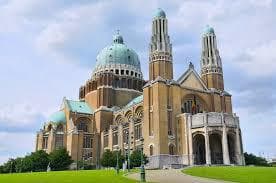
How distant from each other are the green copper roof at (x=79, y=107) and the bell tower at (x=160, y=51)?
27834 mm

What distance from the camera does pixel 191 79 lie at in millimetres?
73375

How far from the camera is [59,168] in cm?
6788

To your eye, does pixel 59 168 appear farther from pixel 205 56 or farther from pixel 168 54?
pixel 205 56

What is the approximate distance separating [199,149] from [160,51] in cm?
2026

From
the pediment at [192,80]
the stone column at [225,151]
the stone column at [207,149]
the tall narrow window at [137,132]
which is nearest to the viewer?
the stone column at [207,149]

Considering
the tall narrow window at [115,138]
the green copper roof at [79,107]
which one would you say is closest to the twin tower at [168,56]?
the tall narrow window at [115,138]

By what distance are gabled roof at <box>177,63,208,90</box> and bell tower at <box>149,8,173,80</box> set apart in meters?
4.19

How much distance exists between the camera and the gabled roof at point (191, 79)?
7194 cm

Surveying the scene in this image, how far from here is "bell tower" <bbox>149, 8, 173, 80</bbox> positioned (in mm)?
68312

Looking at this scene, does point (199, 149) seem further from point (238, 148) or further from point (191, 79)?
point (191, 79)

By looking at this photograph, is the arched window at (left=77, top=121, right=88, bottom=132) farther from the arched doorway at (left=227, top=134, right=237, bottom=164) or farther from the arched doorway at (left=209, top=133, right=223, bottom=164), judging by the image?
the arched doorway at (left=227, top=134, right=237, bottom=164)

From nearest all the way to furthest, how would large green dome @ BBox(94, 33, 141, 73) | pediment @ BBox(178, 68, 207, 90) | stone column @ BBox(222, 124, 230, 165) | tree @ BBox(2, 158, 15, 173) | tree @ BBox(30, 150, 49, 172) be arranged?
stone column @ BBox(222, 124, 230, 165) < tree @ BBox(30, 150, 49, 172) < pediment @ BBox(178, 68, 207, 90) < tree @ BBox(2, 158, 15, 173) < large green dome @ BBox(94, 33, 141, 73)

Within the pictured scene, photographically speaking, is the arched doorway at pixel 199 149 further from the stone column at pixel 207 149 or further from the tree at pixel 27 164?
the tree at pixel 27 164

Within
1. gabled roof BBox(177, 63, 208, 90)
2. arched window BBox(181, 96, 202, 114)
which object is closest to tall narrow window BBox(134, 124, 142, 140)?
arched window BBox(181, 96, 202, 114)
